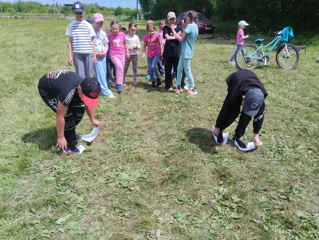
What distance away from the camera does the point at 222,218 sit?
8.90 feet

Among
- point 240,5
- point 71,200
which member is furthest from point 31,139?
point 240,5

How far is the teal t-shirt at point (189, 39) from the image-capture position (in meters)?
5.62

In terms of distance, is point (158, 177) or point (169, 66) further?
point (169, 66)

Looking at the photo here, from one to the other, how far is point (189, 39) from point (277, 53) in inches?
174

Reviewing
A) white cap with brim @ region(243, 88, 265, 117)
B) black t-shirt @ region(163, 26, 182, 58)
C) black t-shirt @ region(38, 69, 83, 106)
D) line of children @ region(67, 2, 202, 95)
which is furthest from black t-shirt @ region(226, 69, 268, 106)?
black t-shirt @ region(163, 26, 182, 58)

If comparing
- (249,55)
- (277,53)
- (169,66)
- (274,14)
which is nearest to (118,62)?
(169,66)

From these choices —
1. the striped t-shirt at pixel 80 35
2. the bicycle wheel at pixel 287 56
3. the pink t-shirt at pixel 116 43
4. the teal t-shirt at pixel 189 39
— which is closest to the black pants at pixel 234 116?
the teal t-shirt at pixel 189 39

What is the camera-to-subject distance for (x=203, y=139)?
4305mm

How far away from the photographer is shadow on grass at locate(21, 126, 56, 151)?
12.8 feet

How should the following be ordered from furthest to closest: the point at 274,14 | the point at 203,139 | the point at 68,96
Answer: the point at 274,14, the point at 203,139, the point at 68,96

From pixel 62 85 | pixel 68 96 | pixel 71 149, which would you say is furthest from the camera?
pixel 71 149

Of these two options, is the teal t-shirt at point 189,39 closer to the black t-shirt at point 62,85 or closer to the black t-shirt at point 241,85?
the black t-shirt at point 241,85

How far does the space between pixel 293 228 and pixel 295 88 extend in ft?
17.1

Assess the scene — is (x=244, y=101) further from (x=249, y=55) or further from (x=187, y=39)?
(x=249, y=55)
